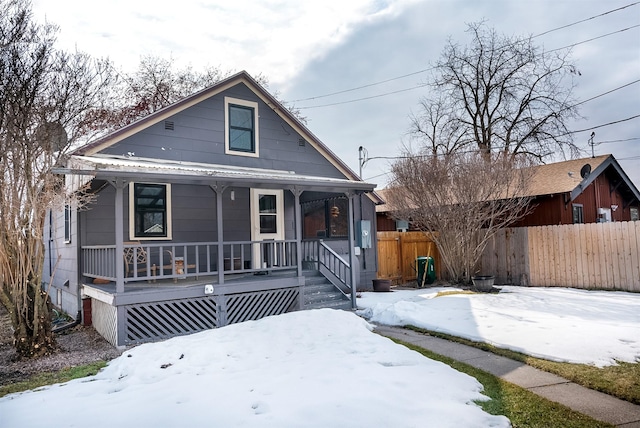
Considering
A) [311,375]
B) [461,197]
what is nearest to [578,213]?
[461,197]

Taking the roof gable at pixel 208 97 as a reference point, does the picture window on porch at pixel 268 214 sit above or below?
below

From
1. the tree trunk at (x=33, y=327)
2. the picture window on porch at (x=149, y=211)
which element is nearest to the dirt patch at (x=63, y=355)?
the tree trunk at (x=33, y=327)

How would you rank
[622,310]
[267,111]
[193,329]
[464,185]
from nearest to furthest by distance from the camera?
[193,329] → [622,310] → [267,111] → [464,185]

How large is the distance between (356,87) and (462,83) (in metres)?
5.97

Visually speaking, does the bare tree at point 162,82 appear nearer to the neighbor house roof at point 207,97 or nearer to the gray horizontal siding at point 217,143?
the neighbor house roof at point 207,97

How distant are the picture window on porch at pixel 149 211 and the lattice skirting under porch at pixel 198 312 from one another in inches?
83.8

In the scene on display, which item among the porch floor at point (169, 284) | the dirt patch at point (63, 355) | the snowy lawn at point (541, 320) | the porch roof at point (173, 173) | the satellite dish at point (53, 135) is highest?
the satellite dish at point (53, 135)

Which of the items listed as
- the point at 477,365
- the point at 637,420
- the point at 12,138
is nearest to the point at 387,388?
the point at 477,365

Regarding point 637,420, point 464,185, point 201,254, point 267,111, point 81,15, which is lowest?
A: point 637,420

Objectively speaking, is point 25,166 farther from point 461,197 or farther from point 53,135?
point 461,197

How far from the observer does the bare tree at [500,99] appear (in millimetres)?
21344

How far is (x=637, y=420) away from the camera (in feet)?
12.6

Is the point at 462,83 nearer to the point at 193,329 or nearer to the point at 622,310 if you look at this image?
the point at 622,310

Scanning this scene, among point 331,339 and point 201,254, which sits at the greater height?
point 201,254
